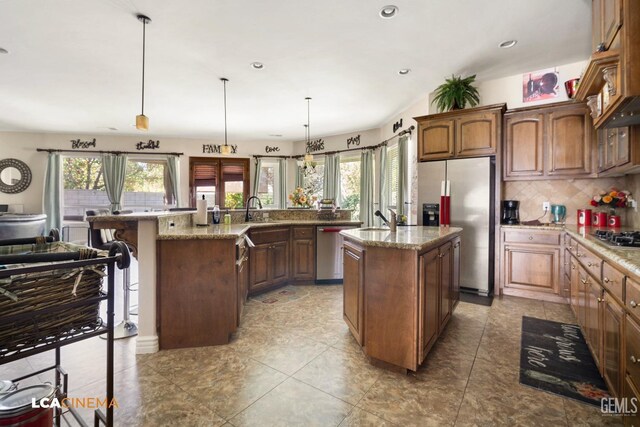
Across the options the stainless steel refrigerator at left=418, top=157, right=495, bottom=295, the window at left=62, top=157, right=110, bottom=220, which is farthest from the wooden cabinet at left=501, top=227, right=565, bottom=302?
the window at left=62, top=157, right=110, bottom=220

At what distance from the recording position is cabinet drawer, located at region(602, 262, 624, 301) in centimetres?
142

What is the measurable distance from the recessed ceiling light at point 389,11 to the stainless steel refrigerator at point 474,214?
75.7 inches

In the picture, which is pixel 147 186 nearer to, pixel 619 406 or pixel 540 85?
pixel 540 85

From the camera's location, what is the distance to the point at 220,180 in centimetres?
720

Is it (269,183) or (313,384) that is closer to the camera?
(313,384)

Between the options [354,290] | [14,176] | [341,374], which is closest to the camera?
[341,374]

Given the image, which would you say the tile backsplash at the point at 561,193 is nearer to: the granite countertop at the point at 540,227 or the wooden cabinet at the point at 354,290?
the granite countertop at the point at 540,227

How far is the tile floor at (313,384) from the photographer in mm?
1530

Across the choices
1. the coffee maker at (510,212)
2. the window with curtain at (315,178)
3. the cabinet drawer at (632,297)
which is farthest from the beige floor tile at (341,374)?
the window with curtain at (315,178)

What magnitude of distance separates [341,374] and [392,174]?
166 inches

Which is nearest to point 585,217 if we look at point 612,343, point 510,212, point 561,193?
point 561,193

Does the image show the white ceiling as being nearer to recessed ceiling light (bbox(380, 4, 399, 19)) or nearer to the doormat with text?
recessed ceiling light (bbox(380, 4, 399, 19))

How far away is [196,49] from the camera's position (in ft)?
9.95

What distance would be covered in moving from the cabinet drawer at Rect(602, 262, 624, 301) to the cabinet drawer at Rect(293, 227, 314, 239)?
2.96 metres
